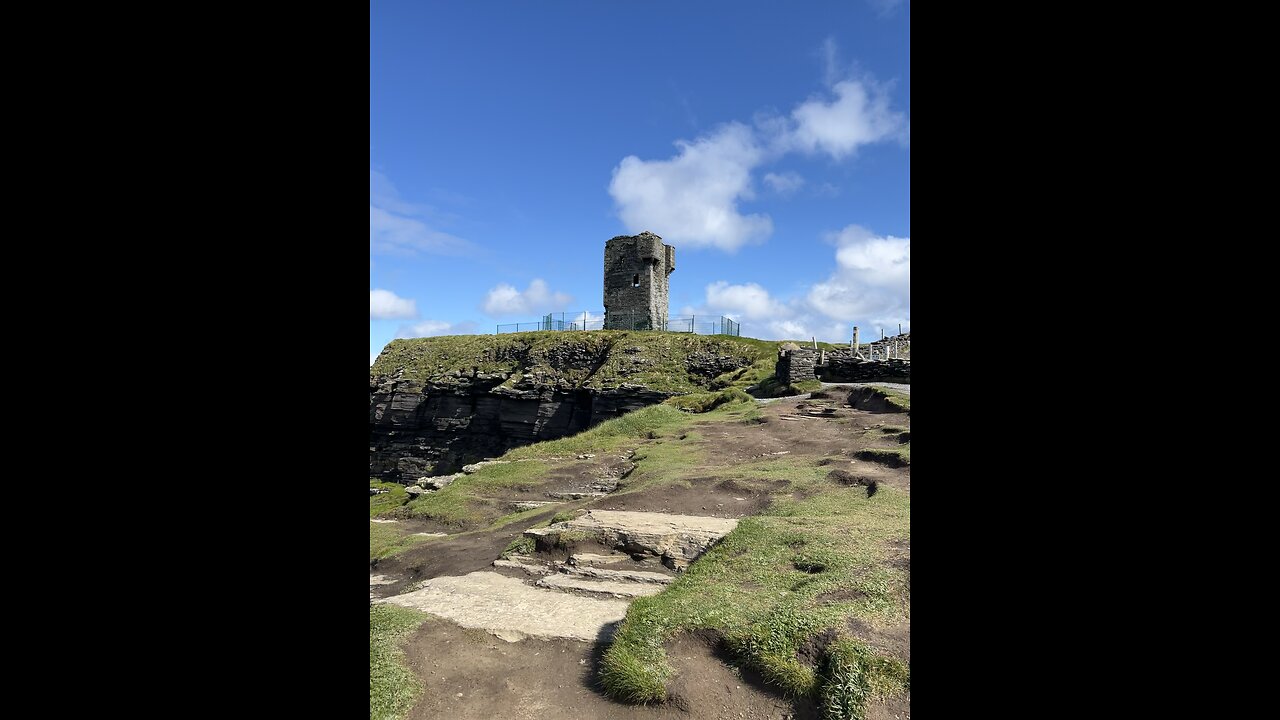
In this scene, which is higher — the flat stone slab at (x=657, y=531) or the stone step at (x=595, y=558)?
the flat stone slab at (x=657, y=531)

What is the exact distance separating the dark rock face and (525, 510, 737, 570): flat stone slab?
75.8 feet

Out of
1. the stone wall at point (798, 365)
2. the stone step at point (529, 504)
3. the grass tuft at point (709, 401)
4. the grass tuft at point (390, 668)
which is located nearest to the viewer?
the grass tuft at point (390, 668)

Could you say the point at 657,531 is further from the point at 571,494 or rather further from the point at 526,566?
the point at 571,494

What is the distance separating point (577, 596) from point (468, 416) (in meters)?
33.8

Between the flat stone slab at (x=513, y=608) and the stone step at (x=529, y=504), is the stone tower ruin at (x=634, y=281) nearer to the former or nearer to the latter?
the stone step at (x=529, y=504)

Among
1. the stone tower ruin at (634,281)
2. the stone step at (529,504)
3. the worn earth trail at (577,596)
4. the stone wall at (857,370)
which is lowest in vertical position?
the stone step at (529,504)

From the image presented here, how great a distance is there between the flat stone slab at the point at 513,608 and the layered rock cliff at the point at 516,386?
24561mm

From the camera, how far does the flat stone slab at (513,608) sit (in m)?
5.42

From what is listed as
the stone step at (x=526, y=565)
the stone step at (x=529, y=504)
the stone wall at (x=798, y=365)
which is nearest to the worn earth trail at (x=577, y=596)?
the stone step at (x=526, y=565)

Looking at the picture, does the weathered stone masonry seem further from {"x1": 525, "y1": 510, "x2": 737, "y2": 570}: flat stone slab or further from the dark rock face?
{"x1": 525, "y1": 510, "x2": 737, "y2": 570}: flat stone slab

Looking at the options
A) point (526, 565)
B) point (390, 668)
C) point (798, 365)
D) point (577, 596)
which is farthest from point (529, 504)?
point (798, 365)

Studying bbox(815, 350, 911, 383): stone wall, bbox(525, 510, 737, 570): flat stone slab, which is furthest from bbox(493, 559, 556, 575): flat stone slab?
bbox(815, 350, 911, 383): stone wall
